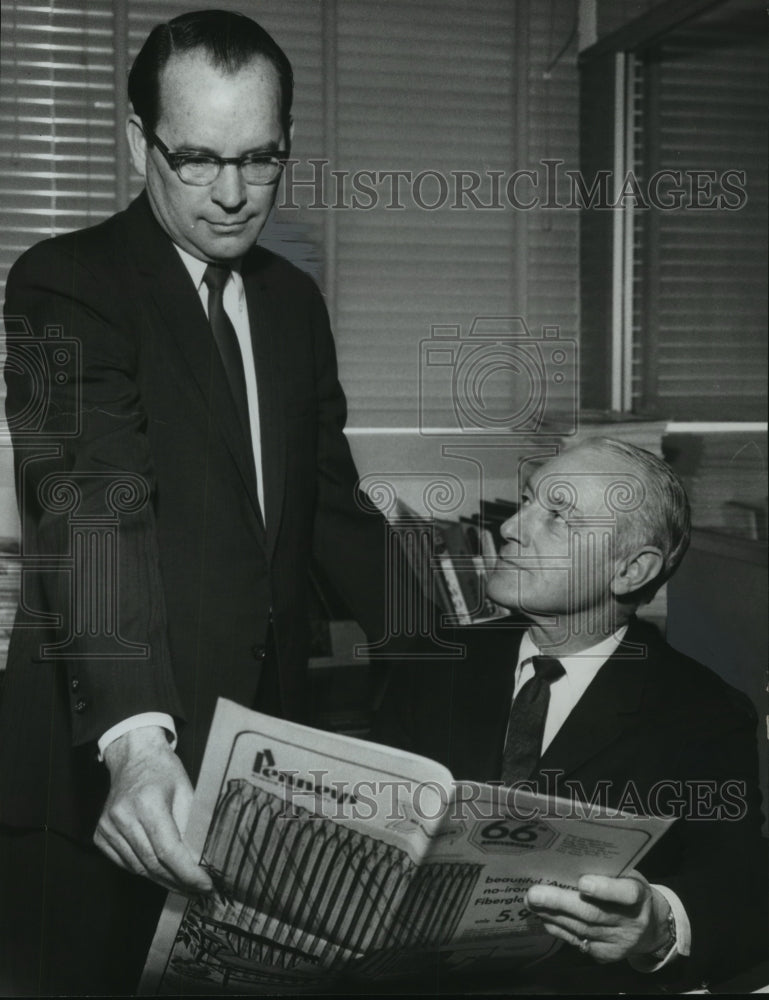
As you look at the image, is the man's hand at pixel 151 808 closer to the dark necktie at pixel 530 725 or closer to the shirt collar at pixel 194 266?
the dark necktie at pixel 530 725

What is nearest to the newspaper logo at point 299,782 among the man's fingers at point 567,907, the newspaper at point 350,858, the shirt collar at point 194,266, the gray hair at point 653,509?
the newspaper at point 350,858

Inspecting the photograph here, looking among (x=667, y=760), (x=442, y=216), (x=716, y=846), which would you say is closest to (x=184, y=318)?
(x=442, y=216)

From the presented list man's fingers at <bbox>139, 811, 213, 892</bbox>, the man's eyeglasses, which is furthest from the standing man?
man's fingers at <bbox>139, 811, 213, 892</bbox>

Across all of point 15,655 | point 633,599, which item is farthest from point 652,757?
point 15,655

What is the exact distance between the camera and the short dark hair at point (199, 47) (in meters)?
1.43

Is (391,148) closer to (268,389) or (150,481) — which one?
(268,389)

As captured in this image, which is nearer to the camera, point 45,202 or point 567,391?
point 45,202

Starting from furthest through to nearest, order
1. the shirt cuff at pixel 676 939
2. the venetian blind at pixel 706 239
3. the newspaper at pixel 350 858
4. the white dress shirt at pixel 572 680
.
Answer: the venetian blind at pixel 706 239 → the white dress shirt at pixel 572 680 → the shirt cuff at pixel 676 939 → the newspaper at pixel 350 858

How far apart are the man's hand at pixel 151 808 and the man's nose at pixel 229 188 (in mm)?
661

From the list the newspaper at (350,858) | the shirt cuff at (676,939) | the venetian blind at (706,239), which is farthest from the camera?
the venetian blind at (706,239)

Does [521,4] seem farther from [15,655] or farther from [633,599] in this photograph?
[15,655]

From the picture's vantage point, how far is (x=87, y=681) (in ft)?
4.43

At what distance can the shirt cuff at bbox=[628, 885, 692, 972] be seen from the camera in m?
1.38

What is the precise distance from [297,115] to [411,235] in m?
0.24
